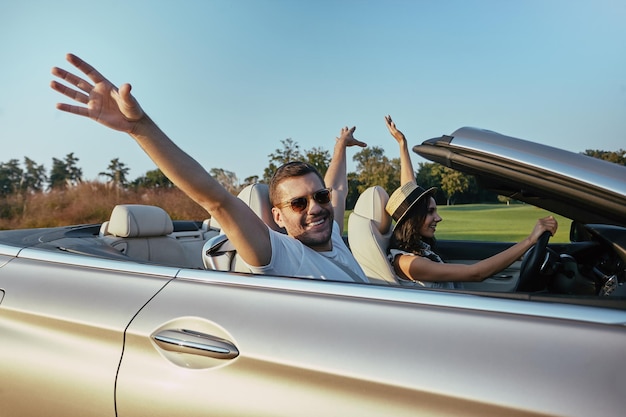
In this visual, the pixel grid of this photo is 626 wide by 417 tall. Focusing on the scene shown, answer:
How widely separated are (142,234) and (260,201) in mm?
1190

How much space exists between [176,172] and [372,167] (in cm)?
293

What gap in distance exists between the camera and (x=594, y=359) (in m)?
0.97

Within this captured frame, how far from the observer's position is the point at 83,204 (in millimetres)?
12430

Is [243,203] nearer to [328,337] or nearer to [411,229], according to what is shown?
[328,337]

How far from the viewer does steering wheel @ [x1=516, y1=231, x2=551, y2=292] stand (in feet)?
7.36

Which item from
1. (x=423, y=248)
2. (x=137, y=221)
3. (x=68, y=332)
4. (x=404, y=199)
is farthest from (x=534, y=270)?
(x=137, y=221)

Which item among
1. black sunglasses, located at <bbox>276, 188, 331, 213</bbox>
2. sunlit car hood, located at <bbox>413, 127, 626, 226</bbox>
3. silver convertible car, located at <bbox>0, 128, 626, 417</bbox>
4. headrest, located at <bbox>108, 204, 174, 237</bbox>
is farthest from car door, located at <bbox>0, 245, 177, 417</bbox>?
headrest, located at <bbox>108, 204, 174, 237</bbox>

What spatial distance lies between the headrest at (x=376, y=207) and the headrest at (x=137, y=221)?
1.33 meters

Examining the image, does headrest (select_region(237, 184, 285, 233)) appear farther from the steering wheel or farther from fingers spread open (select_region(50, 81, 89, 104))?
the steering wheel

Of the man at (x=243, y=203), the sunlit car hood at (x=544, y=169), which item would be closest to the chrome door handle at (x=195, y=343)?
the man at (x=243, y=203)

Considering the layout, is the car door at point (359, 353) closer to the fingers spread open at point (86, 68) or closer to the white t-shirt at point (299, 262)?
the white t-shirt at point (299, 262)

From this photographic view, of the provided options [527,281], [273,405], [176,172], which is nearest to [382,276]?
[527,281]

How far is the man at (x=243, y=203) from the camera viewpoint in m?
1.48

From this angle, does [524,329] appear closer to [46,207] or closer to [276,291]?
[276,291]
